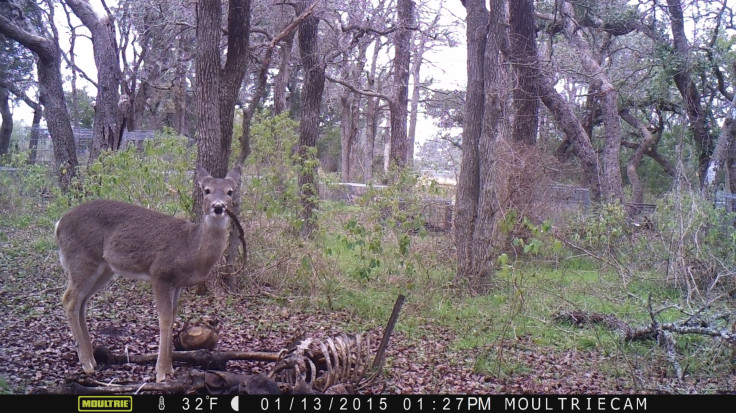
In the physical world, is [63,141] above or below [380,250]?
above

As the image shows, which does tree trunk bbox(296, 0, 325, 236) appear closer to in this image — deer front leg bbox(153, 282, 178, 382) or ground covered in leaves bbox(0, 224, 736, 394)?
ground covered in leaves bbox(0, 224, 736, 394)

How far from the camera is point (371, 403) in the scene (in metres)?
4.44

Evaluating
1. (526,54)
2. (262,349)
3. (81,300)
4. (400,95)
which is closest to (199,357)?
(262,349)

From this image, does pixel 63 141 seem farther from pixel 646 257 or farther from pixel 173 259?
pixel 646 257

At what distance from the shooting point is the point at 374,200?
812cm

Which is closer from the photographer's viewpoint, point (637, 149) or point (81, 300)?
point (81, 300)

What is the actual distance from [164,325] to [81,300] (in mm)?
914

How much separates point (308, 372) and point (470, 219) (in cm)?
491

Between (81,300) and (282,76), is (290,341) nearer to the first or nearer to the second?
(81,300)

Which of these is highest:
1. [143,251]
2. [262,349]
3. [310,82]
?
[310,82]

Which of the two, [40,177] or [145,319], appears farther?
[40,177]

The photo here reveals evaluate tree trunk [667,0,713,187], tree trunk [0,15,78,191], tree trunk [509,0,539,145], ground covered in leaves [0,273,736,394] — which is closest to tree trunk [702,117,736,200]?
tree trunk [667,0,713,187]

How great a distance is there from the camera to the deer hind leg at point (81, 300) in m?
5.29

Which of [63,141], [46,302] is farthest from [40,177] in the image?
[46,302]
